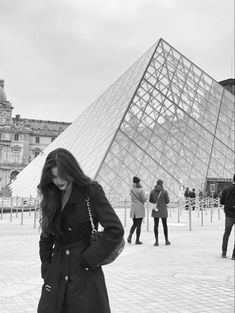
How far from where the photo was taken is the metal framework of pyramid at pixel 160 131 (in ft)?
→ 63.8

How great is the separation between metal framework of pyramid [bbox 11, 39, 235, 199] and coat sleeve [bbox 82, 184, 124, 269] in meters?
15.7

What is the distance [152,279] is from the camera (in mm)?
5375

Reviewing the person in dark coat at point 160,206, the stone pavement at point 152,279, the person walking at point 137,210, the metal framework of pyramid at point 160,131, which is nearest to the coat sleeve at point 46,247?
the stone pavement at point 152,279

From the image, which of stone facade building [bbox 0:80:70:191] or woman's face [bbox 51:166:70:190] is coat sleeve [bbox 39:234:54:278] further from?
stone facade building [bbox 0:80:70:191]

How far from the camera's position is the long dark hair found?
224cm

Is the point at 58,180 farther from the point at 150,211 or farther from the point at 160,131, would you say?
the point at 160,131

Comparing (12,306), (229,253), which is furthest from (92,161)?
(12,306)

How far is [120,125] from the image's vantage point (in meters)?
20.3

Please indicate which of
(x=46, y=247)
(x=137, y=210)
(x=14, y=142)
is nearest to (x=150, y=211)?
(x=137, y=210)

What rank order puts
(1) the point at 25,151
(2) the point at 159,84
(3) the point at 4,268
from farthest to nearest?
(1) the point at 25,151, (2) the point at 159,84, (3) the point at 4,268

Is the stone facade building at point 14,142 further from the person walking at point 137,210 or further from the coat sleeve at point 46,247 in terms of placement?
the coat sleeve at point 46,247

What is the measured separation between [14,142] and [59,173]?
74329mm

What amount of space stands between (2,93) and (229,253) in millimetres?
72963

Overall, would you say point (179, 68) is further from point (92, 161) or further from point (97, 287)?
point (97, 287)
